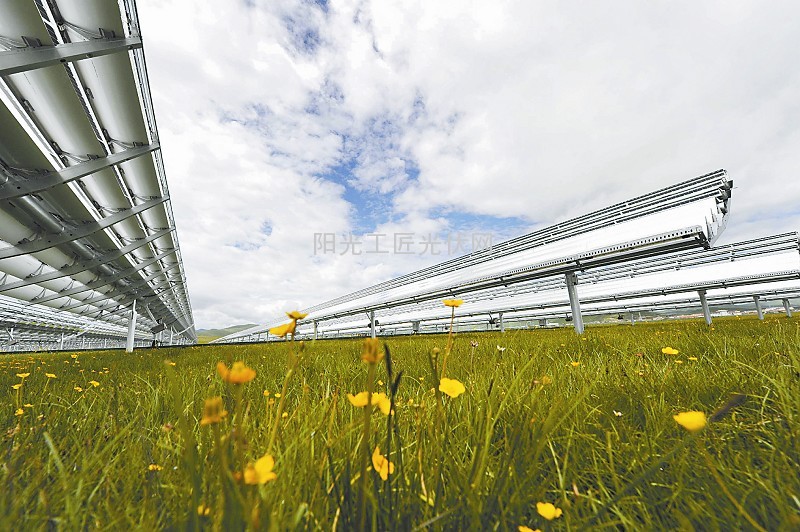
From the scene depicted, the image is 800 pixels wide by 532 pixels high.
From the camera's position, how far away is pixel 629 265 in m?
23.3

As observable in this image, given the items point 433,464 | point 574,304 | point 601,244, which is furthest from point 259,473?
point 601,244

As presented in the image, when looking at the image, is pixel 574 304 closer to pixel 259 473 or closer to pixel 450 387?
pixel 450 387

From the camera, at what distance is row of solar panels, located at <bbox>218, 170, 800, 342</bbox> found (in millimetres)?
9867

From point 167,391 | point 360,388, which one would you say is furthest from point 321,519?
point 167,391

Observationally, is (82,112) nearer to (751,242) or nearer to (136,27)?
(136,27)

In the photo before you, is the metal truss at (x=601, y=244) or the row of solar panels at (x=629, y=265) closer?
the metal truss at (x=601, y=244)

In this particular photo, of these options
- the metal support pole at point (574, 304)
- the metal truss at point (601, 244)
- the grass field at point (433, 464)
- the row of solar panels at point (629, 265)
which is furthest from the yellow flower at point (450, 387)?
the metal support pole at point (574, 304)

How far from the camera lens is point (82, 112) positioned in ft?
19.3

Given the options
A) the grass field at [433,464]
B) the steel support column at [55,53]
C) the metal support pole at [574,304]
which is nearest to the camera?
the grass field at [433,464]

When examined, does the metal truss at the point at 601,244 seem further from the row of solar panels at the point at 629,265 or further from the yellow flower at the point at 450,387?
the yellow flower at the point at 450,387

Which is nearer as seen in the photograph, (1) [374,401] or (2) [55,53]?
(1) [374,401]

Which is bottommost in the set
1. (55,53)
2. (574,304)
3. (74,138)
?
(574,304)

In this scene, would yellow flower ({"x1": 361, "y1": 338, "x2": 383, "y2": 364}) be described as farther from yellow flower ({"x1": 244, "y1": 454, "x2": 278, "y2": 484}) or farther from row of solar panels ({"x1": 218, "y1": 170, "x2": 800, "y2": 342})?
row of solar panels ({"x1": 218, "y1": 170, "x2": 800, "y2": 342})

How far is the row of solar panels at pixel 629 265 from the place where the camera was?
32.4ft
